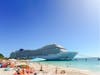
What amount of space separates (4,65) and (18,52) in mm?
86005

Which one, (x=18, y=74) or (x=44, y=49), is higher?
(x=44, y=49)

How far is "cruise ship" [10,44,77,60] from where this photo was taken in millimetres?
89125

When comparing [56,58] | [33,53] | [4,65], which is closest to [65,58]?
[56,58]

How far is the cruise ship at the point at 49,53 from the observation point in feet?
292

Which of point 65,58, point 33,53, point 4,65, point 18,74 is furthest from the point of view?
point 33,53

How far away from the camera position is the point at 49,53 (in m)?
94.0

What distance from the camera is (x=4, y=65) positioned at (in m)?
24.6

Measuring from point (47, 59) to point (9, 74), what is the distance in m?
76.1

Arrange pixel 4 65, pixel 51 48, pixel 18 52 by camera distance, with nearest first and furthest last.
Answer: pixel 4 65 → pixel 51 48 → pixel 18 52

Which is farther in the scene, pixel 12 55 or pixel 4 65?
pixel 12 55

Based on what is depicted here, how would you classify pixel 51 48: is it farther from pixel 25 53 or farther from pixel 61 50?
pixel 25 53

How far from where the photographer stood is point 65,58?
89.0 metres

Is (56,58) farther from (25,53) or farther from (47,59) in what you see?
(25,53)

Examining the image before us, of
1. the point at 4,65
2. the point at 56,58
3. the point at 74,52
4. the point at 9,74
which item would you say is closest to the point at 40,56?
the point at 56,58
